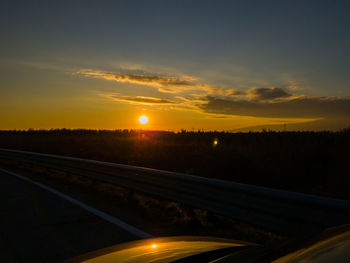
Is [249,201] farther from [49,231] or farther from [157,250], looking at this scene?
[49,231]

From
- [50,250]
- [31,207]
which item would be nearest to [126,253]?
[50,250]

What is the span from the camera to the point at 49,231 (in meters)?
5.50

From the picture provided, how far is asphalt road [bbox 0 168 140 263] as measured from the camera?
14.7 feet

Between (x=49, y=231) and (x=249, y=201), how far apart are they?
332 cm

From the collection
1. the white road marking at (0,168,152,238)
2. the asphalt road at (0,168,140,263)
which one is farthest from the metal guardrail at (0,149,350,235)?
the asphalt road at (0,168,140,263)

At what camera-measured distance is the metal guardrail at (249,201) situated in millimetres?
3772

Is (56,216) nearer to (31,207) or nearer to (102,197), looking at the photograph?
(31,207)

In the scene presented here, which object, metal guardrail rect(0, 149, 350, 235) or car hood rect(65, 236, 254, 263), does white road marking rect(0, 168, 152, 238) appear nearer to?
metal guardrail rect(0, 149, 350, 235)

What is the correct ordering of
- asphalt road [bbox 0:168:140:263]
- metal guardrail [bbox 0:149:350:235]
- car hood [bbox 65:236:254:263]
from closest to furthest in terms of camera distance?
car hood [bbox 65:236:254:263], metal guardrail [bbox 0:149:350:235], asphalt road [bbox 0:168:140:263]

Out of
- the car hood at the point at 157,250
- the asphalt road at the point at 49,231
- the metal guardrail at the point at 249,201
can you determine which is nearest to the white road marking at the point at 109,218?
the asphalt road at the point at 49,231

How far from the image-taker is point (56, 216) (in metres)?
6.54

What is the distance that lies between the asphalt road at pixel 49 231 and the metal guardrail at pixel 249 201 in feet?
4.23

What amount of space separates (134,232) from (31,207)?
3.18 m

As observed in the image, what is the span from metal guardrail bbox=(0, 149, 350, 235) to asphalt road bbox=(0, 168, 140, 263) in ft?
4.23
